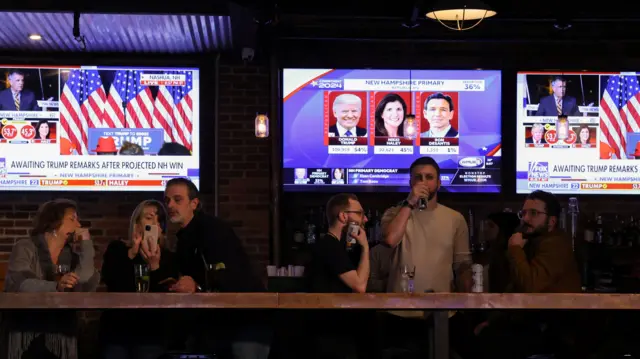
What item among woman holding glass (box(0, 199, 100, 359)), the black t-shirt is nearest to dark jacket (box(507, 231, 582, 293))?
the black t-shirt

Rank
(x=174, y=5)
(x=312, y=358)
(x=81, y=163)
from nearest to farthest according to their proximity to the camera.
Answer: (x=312, y=358), (x=174, y=5), (x=81, y=163)

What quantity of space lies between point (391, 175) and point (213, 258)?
2819mm

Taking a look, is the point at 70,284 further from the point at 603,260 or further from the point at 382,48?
the point at 603,260

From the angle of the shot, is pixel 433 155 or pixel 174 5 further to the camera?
pixel 433 155

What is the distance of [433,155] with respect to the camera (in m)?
7.82

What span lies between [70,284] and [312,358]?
4.32ft

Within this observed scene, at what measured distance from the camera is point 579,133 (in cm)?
786

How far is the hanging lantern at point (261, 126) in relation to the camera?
739cm

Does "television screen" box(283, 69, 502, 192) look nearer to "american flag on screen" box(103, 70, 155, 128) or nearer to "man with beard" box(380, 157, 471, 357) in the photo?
"american flag on screen" box(103, 70, 155, 128)

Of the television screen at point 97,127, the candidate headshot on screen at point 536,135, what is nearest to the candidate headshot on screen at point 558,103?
the candidate headshot on screen at point 536,135

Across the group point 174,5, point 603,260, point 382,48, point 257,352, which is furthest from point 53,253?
point 603,260

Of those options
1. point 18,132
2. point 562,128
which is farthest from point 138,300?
point 562,128

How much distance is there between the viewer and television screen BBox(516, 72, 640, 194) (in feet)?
25.6

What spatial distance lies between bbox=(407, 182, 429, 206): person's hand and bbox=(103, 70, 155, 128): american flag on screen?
294 centimetres
